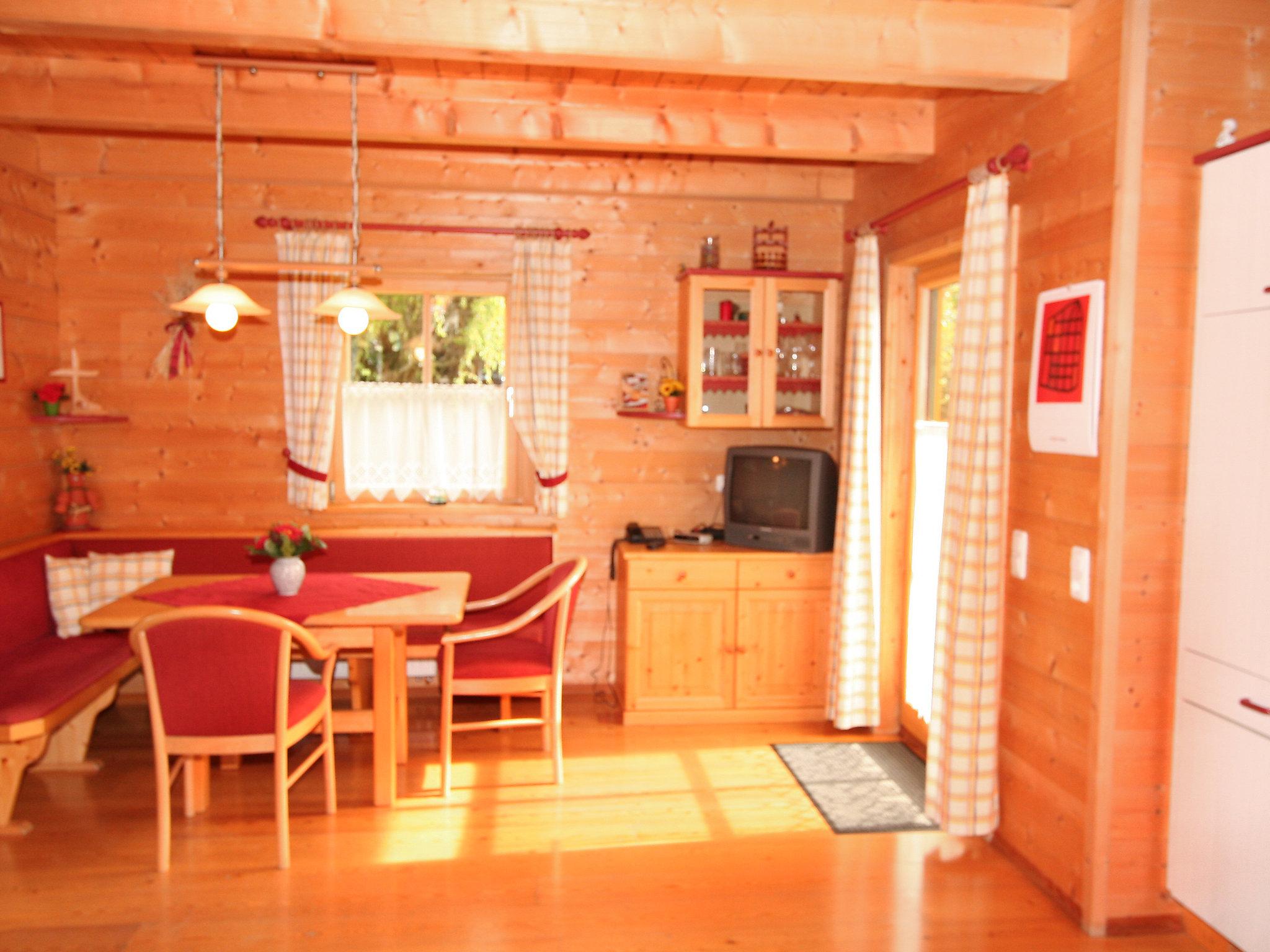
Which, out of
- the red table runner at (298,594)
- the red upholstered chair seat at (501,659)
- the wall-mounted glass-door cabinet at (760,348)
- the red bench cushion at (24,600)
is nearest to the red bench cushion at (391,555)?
the red bench cushion at (24,600)

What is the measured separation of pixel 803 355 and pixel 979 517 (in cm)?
186

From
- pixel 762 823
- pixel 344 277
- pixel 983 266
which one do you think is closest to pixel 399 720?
pixel 762 823

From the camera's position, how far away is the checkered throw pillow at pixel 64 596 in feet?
14.4

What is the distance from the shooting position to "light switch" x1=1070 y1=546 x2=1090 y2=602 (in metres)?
2.92

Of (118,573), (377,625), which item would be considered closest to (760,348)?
(377,625)

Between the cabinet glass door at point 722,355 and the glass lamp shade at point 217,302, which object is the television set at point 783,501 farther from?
the glass lamp shade at point 217,302

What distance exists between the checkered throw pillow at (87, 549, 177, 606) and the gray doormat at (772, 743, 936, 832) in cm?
306

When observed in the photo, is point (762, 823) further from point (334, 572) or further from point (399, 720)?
point (334, 572)

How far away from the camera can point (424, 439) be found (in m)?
5.20

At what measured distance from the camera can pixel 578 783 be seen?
3.98m

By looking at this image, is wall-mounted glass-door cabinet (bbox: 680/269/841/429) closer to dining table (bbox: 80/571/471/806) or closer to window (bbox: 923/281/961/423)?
window (bbox: 923/281/961/423)

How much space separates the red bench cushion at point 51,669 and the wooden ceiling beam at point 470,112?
2.18 m

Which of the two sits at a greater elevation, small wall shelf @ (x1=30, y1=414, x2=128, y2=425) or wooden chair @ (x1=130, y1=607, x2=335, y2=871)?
small wall shelf @ (x1=30, y1=414, x2=128, y2=425)

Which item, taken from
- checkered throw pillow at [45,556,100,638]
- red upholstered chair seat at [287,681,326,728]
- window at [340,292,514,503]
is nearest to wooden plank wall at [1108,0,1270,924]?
red upholstered chair seat at [287,681,326,728]
